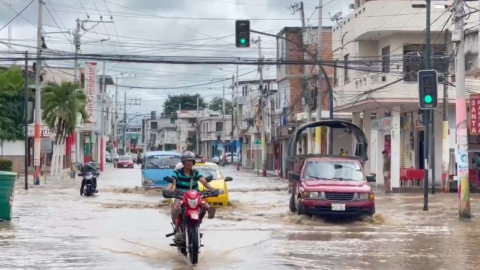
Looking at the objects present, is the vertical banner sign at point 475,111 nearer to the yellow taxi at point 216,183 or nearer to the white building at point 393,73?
the white building at point 393,73

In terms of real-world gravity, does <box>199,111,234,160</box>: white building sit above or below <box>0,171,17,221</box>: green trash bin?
above

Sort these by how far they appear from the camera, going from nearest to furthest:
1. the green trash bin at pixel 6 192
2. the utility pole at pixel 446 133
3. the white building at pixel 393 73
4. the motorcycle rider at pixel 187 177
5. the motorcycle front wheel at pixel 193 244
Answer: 1. the motorcycle front wheel at pixel 193 244
2. the motorcycle rider at pixel 187 177
3. the green trash bin at pixel 6 192
4. the utility pole at pixel 446 133
5. the white building at pixel 393 73

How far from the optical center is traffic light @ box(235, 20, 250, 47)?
92.5ft

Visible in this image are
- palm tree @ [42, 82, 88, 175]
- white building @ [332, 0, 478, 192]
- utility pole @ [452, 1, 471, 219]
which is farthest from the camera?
palm tree @ [42, 82, 88, 175]

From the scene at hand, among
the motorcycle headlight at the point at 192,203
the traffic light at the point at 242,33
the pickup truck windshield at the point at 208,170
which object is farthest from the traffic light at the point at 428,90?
the motorcycle headlight at the point at 192,203

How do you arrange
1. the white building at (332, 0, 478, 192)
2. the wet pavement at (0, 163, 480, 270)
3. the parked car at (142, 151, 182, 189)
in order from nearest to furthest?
1. the wet pavement at (0, 163, 480, 270)
2. the parked car at (142, 151, 182, 189)
3. the white building at (332, 0, 478, 192)

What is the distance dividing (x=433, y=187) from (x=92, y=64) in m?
40.6

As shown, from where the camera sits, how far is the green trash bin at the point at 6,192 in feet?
65.7

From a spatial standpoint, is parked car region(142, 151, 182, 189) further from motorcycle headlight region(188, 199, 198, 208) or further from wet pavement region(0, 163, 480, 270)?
motorcycle headlight region(188, 199, 198, 208)

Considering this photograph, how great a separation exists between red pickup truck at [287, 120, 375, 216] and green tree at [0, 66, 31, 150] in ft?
125

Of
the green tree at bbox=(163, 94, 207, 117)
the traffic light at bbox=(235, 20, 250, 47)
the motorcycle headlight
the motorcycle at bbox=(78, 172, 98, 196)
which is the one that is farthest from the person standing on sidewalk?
the green tree at bbox=(163, 94, 207, 117)

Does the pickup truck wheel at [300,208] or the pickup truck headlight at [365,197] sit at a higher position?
the pickup truck headlight at [365,197]

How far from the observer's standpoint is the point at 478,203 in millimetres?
29391

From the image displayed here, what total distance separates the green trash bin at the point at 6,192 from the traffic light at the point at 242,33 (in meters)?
10.3
